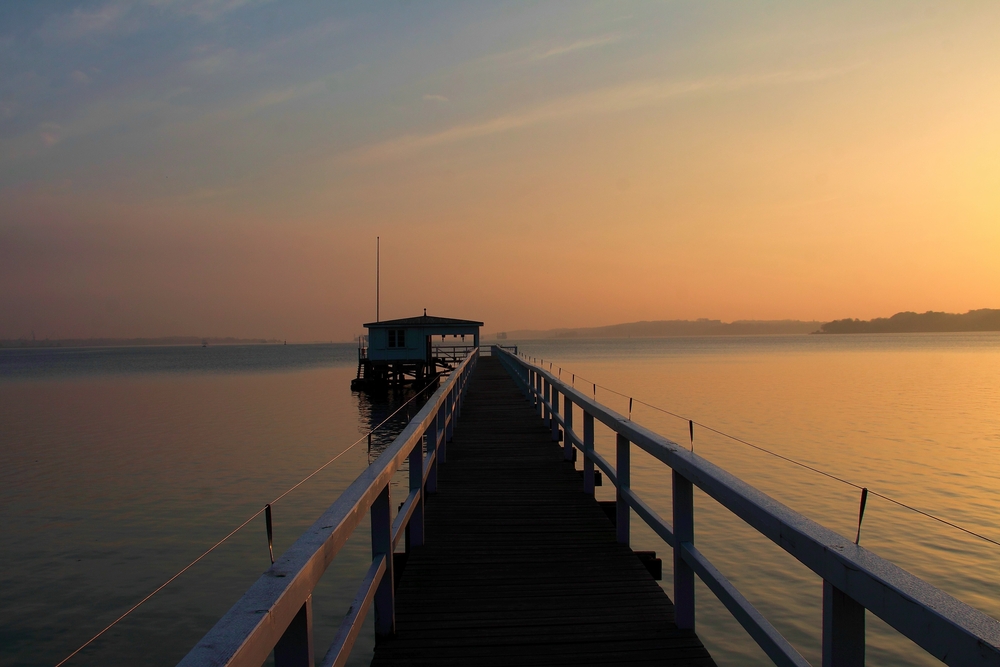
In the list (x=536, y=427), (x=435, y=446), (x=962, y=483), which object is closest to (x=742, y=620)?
(x=435, y=446)

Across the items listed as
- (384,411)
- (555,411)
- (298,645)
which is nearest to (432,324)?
(384,411)

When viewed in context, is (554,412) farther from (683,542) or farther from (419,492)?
(683,542)

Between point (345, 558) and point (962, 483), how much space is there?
13.4 metres

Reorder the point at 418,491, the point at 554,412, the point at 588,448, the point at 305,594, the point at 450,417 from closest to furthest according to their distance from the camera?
the point at 305,594, the point at 418,491, the point at 588,448, the point at 554,412, the point at 450,417

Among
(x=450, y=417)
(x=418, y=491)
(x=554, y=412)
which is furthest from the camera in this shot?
(x=450, y=417)

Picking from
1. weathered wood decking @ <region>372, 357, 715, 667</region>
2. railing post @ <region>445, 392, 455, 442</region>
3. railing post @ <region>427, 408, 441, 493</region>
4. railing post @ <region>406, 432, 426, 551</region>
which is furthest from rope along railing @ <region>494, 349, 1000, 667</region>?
railing post @ <region>445, 392, 455, 442</region>

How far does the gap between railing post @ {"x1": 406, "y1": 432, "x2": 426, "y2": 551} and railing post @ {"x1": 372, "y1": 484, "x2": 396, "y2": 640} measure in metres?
1.26

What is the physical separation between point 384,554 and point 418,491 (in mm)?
1594

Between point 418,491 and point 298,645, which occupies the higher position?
point 298,645

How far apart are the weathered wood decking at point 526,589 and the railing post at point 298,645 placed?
1532mm

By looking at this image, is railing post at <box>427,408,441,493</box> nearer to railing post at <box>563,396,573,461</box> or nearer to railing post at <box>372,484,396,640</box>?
railing post at <box>563,396,573,461</box>

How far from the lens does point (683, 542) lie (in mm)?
3576

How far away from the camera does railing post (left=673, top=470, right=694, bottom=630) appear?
3.55 meters

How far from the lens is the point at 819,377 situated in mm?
46844
